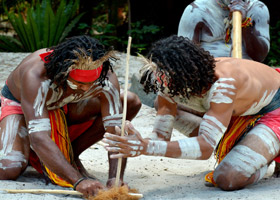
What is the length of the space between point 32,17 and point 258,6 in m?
4.98

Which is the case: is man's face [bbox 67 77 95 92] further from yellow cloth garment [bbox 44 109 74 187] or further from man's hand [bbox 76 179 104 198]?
man's hand [bbox 76 179 104 198]

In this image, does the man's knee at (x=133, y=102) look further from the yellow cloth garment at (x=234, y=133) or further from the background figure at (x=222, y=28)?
the background figure at (x=222, y=28)

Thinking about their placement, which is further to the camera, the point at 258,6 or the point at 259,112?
the point at 258,6

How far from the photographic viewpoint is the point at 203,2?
152 inches

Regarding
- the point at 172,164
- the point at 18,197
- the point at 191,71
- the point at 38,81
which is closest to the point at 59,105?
the point at 38,81

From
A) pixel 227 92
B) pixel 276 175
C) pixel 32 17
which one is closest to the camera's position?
pixel 227 92

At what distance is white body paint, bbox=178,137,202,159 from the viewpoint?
246 centimetres

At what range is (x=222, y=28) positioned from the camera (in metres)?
3.81

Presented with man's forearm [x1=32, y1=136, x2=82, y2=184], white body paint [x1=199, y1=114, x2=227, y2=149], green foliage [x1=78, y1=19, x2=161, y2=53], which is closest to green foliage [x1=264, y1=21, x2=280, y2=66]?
green foliage [x1=78, y1=19, x2=161, y2=53]

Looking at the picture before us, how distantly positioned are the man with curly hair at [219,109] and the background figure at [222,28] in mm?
913

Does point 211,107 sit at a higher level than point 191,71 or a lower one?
lower

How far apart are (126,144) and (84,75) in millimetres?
511

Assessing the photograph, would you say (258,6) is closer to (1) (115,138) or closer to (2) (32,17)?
(1) (115,138)

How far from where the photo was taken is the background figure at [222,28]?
12.4 feet
